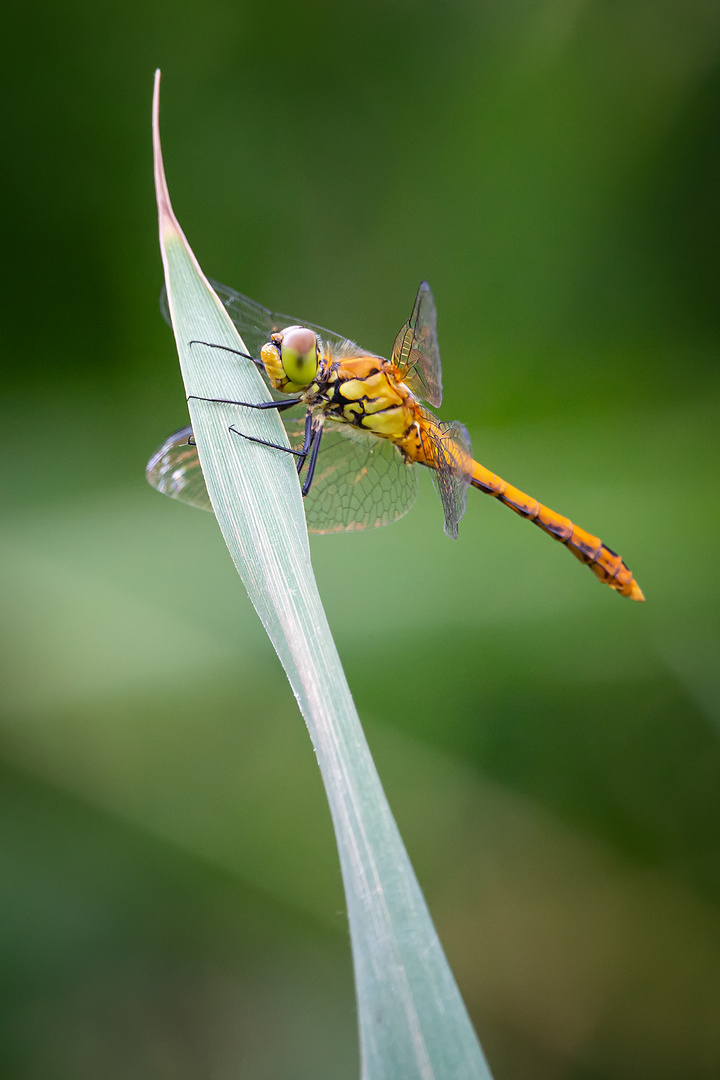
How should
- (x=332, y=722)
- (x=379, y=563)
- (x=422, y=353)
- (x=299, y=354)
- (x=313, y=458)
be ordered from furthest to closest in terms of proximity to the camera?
(x=379, y=563)
(x=422, y=353)
(x=313, y=458)
(x=299, y=354)
(x=332, y=722)

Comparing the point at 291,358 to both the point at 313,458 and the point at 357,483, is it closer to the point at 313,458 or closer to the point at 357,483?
the point at 313,458

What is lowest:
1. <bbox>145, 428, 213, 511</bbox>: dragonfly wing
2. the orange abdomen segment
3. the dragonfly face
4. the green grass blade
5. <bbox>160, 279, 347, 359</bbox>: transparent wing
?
the green grass blade

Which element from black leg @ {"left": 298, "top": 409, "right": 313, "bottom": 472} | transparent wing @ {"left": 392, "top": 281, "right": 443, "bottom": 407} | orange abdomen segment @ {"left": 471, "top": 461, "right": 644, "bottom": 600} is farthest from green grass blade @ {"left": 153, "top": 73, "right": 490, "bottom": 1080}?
orange abdomen segment @ {"left": 471, "top": 461, "right": 644, "bottom": 600}

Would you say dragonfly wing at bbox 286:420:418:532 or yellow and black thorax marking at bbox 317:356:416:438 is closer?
yellow and black thorax marking at bbox 317:356:416:438

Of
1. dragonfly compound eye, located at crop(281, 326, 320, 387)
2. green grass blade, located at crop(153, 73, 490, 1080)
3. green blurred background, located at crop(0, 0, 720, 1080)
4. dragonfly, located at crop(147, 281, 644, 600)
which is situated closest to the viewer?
green grass blade, located at crop(153, 73, 490, 1080)

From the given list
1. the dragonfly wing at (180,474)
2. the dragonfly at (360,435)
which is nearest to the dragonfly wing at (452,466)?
the dragonfly at (360,435)

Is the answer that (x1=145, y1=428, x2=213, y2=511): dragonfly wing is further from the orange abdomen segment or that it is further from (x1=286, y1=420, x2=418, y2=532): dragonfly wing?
the orange abdomen segment

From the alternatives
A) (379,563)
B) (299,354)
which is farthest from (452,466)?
(379,563)
